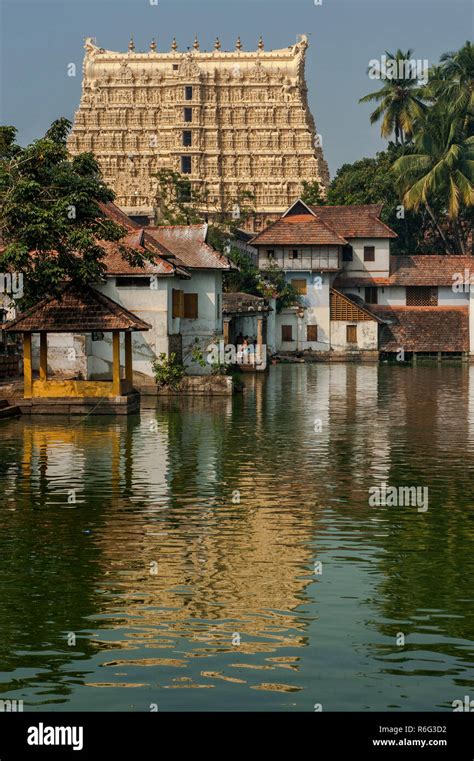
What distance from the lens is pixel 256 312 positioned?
189ft

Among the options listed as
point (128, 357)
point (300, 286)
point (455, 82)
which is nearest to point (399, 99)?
point (455, 82)

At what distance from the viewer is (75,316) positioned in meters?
35.6

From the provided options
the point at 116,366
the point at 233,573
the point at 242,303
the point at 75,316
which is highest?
the point at 242,303

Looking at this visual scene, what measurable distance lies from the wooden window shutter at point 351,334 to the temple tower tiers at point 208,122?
45141mm

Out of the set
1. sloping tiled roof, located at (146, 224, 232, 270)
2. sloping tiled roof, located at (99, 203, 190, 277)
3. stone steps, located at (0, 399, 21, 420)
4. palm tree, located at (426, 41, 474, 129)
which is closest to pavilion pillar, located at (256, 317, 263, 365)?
sloping tiled roof, located at (146, 224, 232, 270)

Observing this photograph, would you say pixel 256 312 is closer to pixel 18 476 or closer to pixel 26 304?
pixel 26 304

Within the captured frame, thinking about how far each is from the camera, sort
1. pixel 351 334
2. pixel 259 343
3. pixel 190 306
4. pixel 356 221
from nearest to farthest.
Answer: pixel 190 306, pixel 259 343, pixel 351 334, pixel 356 221

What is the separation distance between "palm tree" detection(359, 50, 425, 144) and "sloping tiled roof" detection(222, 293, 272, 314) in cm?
3040

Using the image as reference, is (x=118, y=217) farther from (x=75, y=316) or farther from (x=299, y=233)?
(x=299, y=233)

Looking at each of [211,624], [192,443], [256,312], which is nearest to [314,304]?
[256,312]

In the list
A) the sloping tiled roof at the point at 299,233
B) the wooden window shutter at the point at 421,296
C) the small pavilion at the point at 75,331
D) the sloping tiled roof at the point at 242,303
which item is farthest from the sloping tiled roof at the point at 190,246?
the wooden window shutter at the point at 421,296

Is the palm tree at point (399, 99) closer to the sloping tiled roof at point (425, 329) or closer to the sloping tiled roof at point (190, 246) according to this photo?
the sloping tiled roof at point (425, 329)

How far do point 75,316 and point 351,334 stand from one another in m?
38.4

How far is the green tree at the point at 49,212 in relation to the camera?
3391 centimetres
